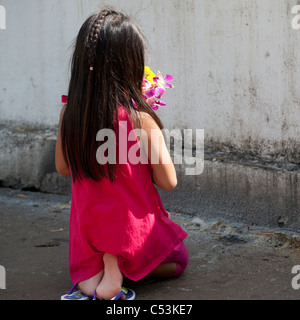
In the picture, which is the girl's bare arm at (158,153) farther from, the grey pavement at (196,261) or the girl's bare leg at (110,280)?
the grey pavement at (196,261)

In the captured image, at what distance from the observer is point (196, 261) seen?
316 cm

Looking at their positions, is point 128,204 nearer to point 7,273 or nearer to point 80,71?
point 80,71

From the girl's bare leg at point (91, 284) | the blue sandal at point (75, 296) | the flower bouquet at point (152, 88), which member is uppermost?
the flower bouquet at point (152, 88)

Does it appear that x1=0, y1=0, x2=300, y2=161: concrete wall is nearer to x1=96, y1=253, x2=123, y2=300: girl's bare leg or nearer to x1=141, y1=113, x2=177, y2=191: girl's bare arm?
x1=141, y1=113, x2=177, y2=191: girl's bare arm

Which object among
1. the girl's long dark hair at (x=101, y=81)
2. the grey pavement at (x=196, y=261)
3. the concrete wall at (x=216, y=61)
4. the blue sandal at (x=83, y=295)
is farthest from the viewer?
the concrete wall at (x=216, y=61)

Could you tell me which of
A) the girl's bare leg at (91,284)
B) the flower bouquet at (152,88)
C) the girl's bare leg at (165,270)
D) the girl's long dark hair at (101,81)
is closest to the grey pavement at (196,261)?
the girl's bare leg at (165,270)

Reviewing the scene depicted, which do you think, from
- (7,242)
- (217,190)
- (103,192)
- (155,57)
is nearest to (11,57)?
(155,57)

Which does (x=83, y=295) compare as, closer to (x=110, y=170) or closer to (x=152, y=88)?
(x=110, y=170)

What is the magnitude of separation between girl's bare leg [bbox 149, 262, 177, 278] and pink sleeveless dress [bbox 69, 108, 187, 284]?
0.08m

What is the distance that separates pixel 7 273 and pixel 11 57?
2069mm

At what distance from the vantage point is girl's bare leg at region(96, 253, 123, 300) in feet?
8.71

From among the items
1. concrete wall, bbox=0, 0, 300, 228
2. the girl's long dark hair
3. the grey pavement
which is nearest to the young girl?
the girl's long dark hair

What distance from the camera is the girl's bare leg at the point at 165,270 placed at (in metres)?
2.88

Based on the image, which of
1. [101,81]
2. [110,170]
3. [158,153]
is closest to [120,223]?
[110,170]
